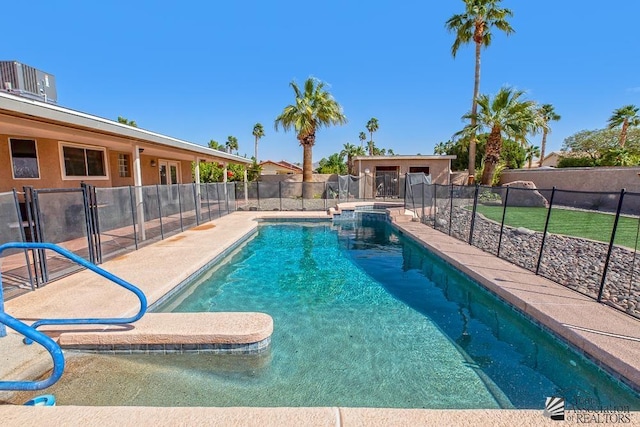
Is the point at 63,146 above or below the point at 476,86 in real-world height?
below

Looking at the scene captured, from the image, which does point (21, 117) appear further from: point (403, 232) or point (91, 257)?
point (403, 232)

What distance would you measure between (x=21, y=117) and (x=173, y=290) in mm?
3834

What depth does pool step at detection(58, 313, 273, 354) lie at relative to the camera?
349cm

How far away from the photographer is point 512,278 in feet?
17.3

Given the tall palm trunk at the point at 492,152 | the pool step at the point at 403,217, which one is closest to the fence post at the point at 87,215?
the pool step at the point at 403,217

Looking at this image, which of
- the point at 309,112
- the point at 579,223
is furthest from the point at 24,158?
the point at 579,223

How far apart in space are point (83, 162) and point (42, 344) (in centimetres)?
949

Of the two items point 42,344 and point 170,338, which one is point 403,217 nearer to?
point 170,338

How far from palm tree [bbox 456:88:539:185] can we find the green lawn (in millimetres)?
5269

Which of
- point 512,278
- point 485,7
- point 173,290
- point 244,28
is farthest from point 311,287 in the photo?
point 485,7

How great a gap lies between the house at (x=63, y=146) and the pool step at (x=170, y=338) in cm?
346

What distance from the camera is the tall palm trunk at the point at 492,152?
56.7 feet

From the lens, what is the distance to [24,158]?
25.5 feet

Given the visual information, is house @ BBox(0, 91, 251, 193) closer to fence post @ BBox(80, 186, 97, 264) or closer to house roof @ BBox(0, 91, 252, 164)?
house roof @ BBox(0, 91, 252, 164)
